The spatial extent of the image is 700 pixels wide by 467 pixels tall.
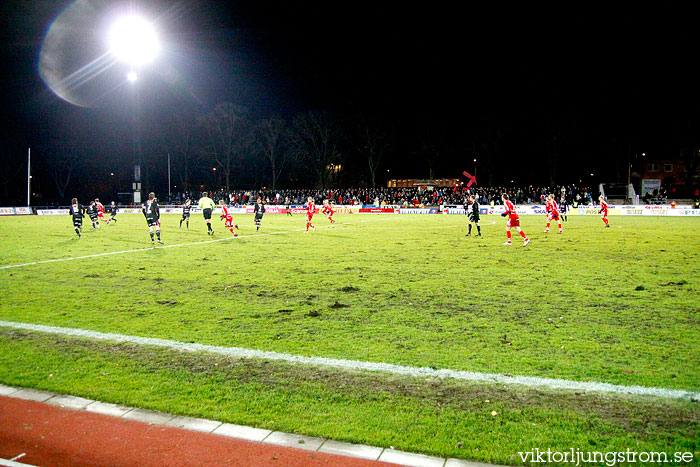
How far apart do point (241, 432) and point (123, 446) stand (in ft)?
2.97

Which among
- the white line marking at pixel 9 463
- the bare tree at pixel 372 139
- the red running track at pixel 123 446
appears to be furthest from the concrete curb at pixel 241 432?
the bare tree at pixel 372 139

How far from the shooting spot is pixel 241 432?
376cm

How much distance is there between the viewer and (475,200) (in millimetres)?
21219

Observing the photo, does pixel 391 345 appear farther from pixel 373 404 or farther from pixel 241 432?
pixel 241 432

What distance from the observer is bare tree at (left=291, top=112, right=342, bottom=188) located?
65.0 m

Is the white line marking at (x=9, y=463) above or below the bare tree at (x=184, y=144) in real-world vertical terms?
below

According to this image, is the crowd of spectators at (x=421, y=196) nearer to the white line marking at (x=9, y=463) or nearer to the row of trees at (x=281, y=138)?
the row of trees at (x=281, y=138)

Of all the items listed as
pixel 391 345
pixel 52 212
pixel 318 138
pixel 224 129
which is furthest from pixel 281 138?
pixel 391 345

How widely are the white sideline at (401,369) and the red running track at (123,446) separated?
171 centimetres

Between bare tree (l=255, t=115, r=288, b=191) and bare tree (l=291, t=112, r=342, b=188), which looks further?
bare tree (l=291, t=112, r=342, b=188)

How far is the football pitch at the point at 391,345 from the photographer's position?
151 inches

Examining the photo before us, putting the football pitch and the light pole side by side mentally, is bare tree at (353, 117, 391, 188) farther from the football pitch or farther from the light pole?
the football pitch

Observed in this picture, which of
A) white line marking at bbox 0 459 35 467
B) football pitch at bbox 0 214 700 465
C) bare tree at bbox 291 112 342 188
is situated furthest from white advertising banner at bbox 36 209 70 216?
white line marking at bbox 0 459 35 467

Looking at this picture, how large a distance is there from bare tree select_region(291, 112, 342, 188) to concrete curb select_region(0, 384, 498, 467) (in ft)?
203
